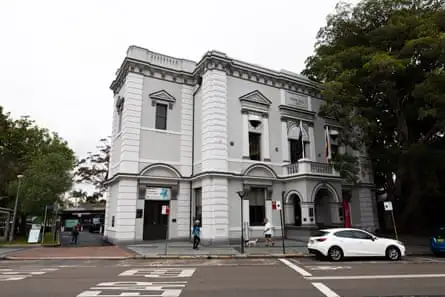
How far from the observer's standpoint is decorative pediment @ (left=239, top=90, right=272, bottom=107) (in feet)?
74.4

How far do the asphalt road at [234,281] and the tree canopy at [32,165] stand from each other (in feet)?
52.6

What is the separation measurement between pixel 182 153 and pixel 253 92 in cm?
692

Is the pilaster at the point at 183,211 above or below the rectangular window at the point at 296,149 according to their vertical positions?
below

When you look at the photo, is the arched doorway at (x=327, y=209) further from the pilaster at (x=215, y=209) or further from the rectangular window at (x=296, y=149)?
the pilaster at (x=215, y=209)

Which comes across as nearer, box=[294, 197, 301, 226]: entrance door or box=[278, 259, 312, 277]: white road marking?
box=[278, 259, 312, 277]: white road marking

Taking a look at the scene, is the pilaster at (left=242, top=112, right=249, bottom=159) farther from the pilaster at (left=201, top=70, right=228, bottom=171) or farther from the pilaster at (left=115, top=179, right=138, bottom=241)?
the pilaster at (left=115, top=179, right=138, bottom=241)

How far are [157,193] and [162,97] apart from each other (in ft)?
22.1

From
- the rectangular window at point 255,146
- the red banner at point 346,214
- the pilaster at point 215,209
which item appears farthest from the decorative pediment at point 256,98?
the red banner at point 346,214

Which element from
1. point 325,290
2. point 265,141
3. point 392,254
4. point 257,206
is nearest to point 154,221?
point 257,206

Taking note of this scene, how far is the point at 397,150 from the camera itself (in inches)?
794

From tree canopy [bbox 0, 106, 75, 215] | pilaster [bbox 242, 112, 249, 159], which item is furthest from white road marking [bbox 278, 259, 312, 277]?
tree canopy [bbox 0, 106, 75, 215]

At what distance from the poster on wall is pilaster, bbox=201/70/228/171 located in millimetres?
3143

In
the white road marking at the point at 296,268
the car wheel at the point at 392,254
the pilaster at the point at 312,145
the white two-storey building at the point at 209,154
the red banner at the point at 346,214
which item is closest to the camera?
the white road marking at the point at 296,268

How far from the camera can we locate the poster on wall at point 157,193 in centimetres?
2050
